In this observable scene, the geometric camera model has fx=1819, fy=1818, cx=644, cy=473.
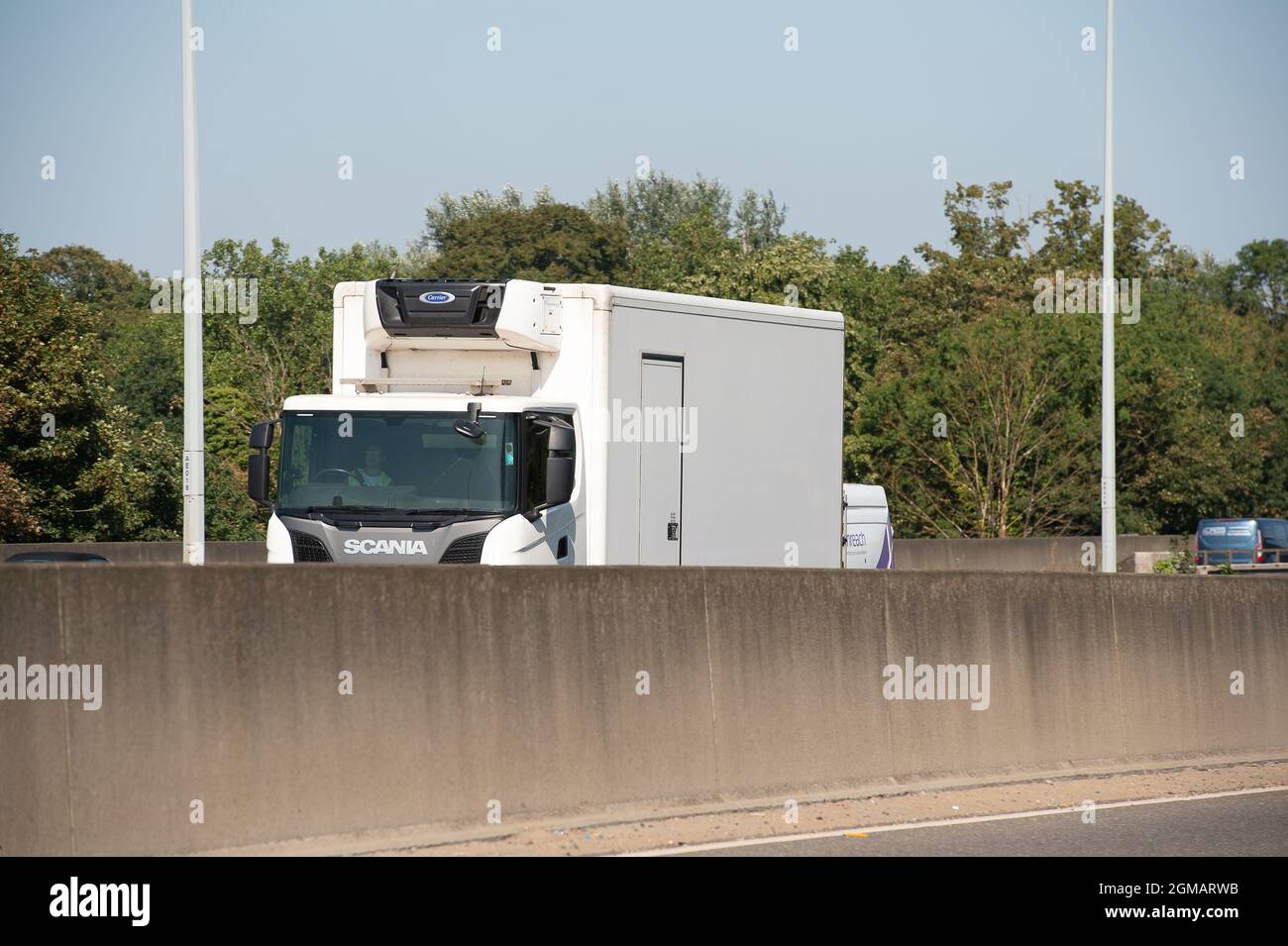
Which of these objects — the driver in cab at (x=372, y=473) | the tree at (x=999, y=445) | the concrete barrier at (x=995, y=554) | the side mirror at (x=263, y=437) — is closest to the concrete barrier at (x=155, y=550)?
the concrete barrier at (x=995, y=554)

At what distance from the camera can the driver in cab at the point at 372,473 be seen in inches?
550

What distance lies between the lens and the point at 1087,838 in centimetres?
1056

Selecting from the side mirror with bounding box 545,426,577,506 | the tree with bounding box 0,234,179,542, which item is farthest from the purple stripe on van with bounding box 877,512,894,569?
the tree with bounding box 0,234,179,542

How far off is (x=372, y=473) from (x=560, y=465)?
1463 mm

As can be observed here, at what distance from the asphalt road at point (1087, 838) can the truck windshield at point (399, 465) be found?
14.7 ft

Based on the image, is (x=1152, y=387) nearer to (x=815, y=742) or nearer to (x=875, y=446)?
(x=875, y=446)

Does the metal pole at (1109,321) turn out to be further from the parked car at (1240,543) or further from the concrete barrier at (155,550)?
the parked car at (1240,543)

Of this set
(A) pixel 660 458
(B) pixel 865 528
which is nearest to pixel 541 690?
(A) pixel 660 458

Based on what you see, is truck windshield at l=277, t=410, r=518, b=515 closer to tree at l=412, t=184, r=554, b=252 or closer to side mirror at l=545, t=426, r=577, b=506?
side mirror at l=545, t=426, r=577, b=506

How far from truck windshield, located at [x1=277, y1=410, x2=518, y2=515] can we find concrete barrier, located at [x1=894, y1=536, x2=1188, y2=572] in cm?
2425

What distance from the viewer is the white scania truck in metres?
13.9

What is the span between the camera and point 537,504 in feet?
45.8
